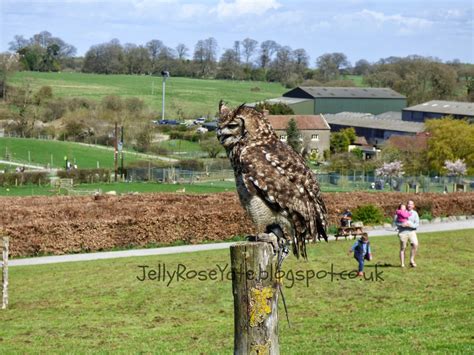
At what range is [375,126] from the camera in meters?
105

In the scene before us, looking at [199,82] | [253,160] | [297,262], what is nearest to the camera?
[253,160]

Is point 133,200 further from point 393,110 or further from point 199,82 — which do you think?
point 199,82

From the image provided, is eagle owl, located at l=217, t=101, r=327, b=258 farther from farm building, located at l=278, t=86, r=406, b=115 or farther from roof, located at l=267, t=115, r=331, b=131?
farm building, located at l=278, t=86, r=406, b=115

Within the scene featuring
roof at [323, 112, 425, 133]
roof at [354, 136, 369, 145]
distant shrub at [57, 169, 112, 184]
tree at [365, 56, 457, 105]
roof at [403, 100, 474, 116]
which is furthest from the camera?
tree at [365, 56, 457, 105]

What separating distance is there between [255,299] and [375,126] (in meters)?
100

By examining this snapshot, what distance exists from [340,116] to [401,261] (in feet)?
322

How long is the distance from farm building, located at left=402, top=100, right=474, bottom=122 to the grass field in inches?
3341

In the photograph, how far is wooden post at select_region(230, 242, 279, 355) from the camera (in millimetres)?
6375

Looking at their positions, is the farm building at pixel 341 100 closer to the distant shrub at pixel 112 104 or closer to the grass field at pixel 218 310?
the distant shrub at pixel 112 104

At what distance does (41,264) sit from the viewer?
25656mm

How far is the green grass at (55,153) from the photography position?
3305 inches

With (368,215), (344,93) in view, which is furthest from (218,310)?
(344,93)

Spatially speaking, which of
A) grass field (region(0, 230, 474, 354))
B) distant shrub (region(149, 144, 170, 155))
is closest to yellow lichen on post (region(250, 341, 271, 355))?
grass field (region(0, 230, 474, 354))

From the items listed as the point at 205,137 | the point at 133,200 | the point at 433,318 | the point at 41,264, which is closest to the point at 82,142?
the point at 205,137
